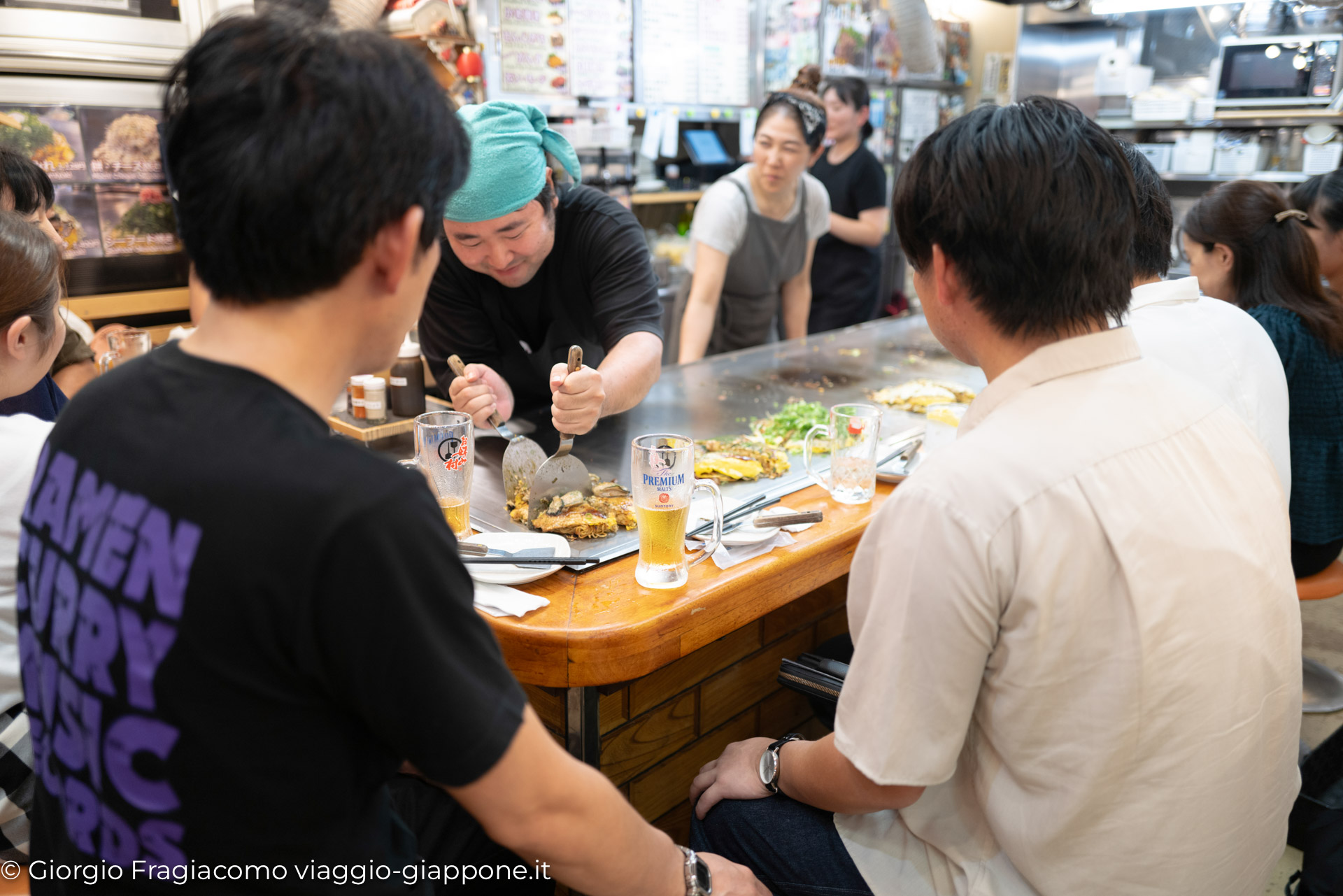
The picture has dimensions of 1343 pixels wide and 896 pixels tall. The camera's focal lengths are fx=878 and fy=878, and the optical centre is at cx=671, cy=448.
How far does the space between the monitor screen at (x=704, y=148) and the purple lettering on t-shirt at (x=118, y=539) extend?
502 cm

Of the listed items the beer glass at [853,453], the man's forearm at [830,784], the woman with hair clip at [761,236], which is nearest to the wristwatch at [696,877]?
the man's forearm at [830,784]

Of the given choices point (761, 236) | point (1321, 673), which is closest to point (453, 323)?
point (761, 236)

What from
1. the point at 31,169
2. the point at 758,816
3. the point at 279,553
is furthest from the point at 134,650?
the point at 31,169

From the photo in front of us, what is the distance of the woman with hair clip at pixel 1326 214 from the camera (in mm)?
2770

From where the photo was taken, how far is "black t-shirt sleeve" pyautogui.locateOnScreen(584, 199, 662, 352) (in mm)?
2234

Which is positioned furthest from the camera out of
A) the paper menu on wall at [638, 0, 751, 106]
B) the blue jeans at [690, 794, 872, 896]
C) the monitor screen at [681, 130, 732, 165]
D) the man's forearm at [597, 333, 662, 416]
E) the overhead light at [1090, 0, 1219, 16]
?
the monitor screen at [681, 130, 732, 165]

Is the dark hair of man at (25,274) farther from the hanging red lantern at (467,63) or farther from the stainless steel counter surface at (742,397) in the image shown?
the hanging red lantern at (467,63)

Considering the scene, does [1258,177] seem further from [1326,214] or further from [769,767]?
[769,767]

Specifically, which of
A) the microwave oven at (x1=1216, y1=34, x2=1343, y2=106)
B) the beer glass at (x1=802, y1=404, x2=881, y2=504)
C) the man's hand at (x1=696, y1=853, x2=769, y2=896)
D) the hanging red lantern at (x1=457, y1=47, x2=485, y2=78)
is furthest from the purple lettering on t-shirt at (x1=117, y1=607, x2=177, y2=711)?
the microwave oven at (x1=1216, y1=34, x2=1343, y2=106)

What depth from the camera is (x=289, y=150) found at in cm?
68

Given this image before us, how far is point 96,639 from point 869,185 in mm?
4579

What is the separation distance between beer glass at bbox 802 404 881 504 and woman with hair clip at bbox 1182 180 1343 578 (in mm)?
1275

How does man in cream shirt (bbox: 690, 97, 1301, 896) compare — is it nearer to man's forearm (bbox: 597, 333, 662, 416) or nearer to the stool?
man's forearm (bbox: 597, 333, 662, 416)

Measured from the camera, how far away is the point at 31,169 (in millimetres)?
2221
